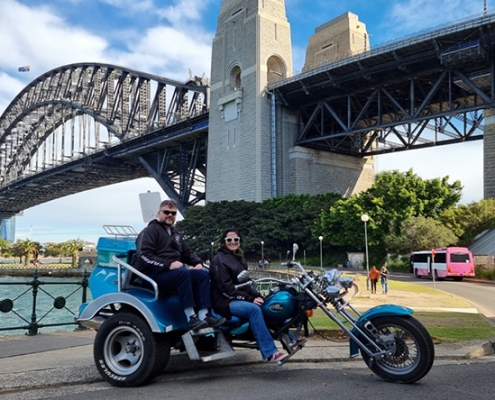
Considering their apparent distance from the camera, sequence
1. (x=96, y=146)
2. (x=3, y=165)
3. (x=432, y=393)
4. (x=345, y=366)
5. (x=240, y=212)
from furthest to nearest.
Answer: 1. (x=3, y=165)
2. (x=96, y=146)
3. (x=240, y=212)
4. (x=345, y=366)
5. (x=432, y=393)

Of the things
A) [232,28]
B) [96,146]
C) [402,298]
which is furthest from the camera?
[96,146]

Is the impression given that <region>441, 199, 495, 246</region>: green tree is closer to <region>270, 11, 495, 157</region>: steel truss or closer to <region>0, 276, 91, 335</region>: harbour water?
<region>270, 11, 495, 157</region>: steel truss

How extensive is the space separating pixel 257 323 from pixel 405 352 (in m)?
1.46

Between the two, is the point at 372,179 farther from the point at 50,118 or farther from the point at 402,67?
the point at 50,118

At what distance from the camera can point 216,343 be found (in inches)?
211

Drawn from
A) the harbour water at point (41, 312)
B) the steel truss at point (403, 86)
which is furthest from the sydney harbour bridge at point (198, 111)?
the harbour water at point (41, 312)

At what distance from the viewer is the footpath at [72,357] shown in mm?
5344

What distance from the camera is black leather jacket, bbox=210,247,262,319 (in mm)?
5477

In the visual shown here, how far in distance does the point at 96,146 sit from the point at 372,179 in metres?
42.6

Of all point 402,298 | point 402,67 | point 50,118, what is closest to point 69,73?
point 50,118

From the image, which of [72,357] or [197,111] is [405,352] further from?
[197,111]

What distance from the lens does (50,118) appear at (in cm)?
10769

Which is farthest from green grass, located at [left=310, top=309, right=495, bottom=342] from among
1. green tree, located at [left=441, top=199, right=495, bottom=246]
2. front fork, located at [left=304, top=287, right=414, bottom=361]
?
green tree, located at [left=441, top=199, right=495, bottom=246]

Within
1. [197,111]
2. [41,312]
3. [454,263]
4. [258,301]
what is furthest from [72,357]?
[197,111]
